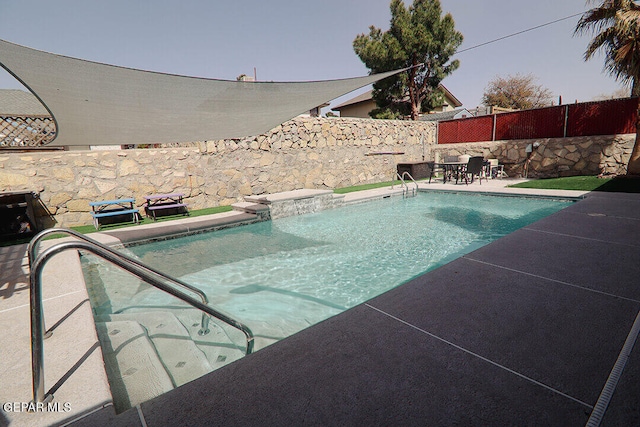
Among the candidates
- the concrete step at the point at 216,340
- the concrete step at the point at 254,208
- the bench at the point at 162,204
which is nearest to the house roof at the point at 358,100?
the concrete step at the point at 254,208

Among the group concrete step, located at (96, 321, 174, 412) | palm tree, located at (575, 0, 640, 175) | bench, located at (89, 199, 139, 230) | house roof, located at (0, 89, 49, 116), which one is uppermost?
house roof, located at (0, 89, 49, 116)

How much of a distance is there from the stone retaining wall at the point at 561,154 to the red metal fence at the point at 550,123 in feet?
0.95

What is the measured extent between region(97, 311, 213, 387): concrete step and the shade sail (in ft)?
7.19

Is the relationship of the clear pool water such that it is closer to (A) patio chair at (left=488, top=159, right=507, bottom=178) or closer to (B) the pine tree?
(A) patio chair at (left=488, top=159, right=507, bottom=178)

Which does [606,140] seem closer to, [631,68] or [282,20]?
[631,68]

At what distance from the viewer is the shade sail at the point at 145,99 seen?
2586 millimetres

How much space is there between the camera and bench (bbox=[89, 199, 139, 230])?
243 inches

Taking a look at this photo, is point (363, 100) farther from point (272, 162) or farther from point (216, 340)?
point (216, 340)

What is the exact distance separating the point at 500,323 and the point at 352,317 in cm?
84

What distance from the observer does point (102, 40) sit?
9867 mm

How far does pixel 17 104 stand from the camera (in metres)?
15.8

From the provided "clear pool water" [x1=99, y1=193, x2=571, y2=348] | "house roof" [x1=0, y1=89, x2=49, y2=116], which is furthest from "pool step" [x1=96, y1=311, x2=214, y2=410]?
"house roof" [x1=0, y1=89, x2=49, y2=116]

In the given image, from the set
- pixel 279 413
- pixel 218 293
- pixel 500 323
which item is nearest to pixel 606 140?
pixel 500 323

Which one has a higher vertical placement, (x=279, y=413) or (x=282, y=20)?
(x=282, y=20)
